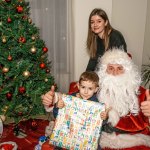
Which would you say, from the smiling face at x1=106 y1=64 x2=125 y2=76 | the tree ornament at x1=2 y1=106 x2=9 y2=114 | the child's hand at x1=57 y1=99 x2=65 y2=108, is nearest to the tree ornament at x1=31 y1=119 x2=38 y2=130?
the tree ornament at x1=2 y1=106 x2=9 y2=114

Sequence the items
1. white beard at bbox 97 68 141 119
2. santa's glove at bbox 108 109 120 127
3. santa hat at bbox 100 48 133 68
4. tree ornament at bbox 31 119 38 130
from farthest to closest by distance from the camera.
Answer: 1. tree ornament at bbox 31 119 38 130
2. santa hat at bbox 100 48 133 68
3. white beard at bbox 97 68 141 119
4. santa's glove at bbox 108 109 120 127

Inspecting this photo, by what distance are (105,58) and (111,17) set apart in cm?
209

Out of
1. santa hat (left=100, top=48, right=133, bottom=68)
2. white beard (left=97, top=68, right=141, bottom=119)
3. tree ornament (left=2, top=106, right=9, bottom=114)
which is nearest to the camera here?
white beard (left=97, top=68, right=141, bottom=119)

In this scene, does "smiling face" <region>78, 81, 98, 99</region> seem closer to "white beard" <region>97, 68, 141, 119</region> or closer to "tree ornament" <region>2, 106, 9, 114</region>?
"white beard" <region>97, 68, 141, 119</region>

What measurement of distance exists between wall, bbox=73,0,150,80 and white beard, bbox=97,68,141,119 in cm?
217

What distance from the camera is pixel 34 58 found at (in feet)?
10.0

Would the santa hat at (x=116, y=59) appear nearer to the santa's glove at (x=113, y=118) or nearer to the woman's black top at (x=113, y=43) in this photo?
the woman's black top at (x=113, y=43)

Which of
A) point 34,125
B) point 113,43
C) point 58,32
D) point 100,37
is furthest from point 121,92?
point 58,32

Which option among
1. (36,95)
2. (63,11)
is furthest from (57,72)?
(36,95)

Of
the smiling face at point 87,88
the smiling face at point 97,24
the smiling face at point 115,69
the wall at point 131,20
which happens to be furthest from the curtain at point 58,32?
the smiling face at point 87,88

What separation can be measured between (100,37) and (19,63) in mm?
1376

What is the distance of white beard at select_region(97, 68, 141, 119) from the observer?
2383 mm

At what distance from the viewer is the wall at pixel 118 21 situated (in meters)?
4.36

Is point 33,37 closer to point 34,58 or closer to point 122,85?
point 34,58
